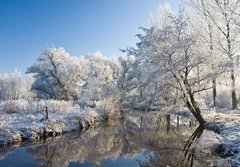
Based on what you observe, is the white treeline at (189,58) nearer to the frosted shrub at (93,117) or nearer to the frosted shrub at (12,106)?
the frosted shrub at (93,117)

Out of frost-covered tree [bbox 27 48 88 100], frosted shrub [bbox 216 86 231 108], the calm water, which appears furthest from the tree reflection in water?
frost-covered tree [bbox 27 48 88 100]

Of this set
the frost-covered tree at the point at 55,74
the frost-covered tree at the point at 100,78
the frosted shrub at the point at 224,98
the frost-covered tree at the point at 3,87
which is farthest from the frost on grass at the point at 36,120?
the frost-covered tree at the point at 3,87

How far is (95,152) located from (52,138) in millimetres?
4923

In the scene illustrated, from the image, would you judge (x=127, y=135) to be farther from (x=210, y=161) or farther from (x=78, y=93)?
(x=78, y=93)

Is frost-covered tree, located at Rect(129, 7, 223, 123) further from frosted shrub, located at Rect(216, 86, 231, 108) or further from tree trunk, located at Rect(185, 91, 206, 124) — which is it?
frosted shrub, located at Rect(216, 86, 231, 108)

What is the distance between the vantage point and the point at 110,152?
15.6m

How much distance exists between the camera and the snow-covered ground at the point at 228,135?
10.3m

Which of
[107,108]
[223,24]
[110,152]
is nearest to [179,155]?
[110,152]

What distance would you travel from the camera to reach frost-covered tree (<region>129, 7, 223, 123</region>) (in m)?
18.1

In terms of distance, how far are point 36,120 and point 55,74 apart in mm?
29003

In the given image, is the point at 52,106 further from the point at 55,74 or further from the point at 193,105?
the point at 55,74

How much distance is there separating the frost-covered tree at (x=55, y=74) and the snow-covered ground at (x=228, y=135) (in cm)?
3212

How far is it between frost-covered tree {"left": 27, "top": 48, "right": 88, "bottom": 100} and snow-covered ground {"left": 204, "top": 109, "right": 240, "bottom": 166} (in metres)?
32.1

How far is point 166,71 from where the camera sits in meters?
18.0
